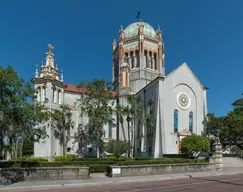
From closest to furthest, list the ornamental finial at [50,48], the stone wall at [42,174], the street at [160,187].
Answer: the street at [160,187] < the stone wall at [42,174] < the ornamental finial at [50,48]

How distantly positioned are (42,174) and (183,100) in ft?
106

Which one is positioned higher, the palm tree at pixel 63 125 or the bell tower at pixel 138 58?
the bell tower at pixel 138 58

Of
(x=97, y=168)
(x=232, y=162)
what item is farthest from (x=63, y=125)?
(x=232, y=162)

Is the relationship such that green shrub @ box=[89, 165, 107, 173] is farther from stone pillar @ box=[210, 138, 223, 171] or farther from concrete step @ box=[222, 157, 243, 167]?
concrete step @ box=[222, 157, 243, 167]

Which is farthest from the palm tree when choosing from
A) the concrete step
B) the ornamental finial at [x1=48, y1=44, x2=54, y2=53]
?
the concrete step

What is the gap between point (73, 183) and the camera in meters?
18.5

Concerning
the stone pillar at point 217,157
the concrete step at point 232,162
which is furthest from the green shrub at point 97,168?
the concrete step at point 232,162

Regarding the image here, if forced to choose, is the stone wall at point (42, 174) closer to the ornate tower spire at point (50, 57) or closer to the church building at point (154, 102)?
the church building at point (154, 102)

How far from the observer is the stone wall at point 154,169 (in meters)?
22.7

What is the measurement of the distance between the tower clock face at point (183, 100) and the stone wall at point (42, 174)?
93.0ft

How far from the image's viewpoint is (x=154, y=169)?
81.0 feet

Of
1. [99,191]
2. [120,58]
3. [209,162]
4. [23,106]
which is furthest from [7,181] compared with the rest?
[120,58]

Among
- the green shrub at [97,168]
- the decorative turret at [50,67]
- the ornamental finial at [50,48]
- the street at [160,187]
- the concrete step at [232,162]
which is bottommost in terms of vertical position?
the concrete step at [232,162]

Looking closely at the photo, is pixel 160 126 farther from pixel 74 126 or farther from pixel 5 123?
pixel 5 123
